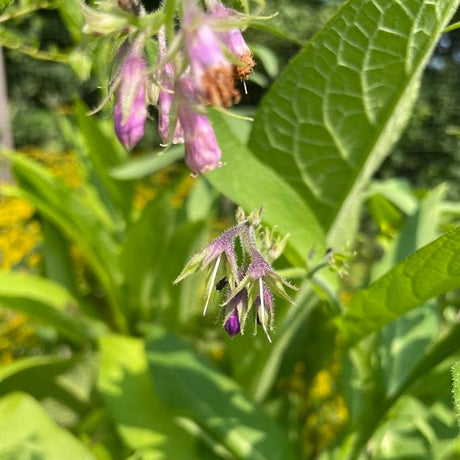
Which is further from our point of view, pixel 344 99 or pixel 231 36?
pixel 344 99

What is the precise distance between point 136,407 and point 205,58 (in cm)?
83

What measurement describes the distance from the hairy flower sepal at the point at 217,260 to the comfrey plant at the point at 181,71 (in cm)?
11

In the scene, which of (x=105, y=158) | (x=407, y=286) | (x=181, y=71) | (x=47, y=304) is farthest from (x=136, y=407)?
(x=181, y=71)

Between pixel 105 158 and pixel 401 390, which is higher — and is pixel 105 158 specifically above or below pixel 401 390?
below

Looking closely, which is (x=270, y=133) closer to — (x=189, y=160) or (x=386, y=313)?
(x=386, y=313)

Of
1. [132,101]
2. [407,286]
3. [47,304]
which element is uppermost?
[132,101]

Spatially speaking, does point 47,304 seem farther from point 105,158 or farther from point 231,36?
point 231,36

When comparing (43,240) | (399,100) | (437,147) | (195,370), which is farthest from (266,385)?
(437,147)

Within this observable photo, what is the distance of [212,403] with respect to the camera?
1.09 metres

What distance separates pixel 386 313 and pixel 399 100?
0.87ft

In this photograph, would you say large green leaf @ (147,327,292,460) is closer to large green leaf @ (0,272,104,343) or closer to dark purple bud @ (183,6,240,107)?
large green leaf @ (0,272,104,343)

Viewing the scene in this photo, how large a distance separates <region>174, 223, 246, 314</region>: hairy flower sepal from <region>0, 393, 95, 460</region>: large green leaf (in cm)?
56

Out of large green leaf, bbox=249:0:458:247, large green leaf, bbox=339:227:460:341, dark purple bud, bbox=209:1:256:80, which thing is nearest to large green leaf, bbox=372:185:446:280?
large green leaf, bbox=249:0:458:247

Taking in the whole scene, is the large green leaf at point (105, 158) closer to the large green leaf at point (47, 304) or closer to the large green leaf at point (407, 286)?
the large green leaf at point (47, 304)
